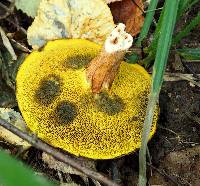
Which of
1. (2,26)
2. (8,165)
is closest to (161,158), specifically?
(2,26)

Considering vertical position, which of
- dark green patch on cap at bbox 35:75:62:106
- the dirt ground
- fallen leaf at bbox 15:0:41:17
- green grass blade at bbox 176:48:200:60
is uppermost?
fallen leaf at bbox 15:0:41:17

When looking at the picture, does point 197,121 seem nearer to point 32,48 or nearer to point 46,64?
point 46,64

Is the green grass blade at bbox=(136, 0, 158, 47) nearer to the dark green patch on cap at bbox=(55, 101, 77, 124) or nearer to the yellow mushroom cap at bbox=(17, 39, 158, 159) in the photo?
the yellow mushroom cap at bbox=(17, 39, 158, 159)

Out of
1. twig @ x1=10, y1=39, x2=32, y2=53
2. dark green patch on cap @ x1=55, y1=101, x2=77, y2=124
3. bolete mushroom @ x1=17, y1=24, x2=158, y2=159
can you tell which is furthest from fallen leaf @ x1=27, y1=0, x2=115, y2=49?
dark green patch on cap @ x1=55, y1=101, x2=77, y2=124

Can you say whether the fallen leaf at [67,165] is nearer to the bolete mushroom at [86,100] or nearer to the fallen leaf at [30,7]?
the bolete mushroom at [86,100]

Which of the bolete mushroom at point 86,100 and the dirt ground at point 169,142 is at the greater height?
the bolete mushroom at point 86,100

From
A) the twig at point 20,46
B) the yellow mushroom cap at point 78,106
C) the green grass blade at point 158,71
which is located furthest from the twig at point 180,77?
the twig at point 20,46
